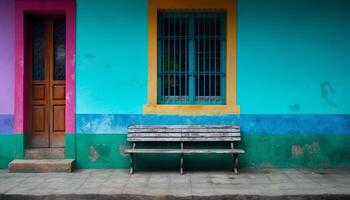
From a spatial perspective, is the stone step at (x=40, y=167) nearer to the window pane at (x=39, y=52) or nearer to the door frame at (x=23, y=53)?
the door frame at (x=23, y=53)

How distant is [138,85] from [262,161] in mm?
2661

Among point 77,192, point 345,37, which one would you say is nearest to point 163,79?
point 77,192

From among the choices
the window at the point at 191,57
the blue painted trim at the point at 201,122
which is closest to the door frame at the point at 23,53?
the blue painted trim at the point at 201,122

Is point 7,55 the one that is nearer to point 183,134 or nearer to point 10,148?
point 10,148

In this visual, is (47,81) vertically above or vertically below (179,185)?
above

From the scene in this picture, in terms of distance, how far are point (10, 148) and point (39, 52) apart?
1892 mm

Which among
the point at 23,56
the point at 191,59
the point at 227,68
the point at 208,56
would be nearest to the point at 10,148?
the point at 23,56

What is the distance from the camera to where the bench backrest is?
27.6ft

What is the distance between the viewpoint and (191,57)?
28.6 feet

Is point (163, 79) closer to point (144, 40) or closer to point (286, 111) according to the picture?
point (144, 40)

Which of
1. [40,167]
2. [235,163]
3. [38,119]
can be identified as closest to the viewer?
[235,163]

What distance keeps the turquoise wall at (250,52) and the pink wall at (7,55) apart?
1268 mm

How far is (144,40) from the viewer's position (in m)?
8.60

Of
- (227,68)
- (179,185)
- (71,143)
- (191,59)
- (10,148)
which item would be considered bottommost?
(179,185)
